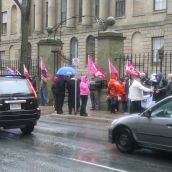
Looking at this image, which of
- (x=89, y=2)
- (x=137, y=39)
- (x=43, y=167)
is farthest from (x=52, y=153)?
(x=89, y=2)

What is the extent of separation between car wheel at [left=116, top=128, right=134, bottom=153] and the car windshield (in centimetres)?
383

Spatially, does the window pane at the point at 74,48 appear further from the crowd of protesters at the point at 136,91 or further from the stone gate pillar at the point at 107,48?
the crowd of protesters at the point at 136,91

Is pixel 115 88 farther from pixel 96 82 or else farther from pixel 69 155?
pixel 69 155

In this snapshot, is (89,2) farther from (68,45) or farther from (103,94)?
(103,94)

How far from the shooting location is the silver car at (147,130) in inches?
405

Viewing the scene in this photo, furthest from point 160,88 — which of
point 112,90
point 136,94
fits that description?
point 112,90

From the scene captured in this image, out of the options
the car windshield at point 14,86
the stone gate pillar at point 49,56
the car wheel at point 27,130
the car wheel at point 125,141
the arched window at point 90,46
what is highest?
the arched window at point 90,46

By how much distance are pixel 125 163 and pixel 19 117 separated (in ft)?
15.9

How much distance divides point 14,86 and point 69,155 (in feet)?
13.3

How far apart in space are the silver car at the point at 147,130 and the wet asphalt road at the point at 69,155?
10.1 inches

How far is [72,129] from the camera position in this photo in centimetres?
1623

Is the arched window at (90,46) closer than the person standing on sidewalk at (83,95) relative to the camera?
No

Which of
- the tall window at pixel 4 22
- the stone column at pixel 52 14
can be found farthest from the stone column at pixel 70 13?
the tall window at pixel 4 22

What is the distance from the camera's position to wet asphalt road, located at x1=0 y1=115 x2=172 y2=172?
9500mm
